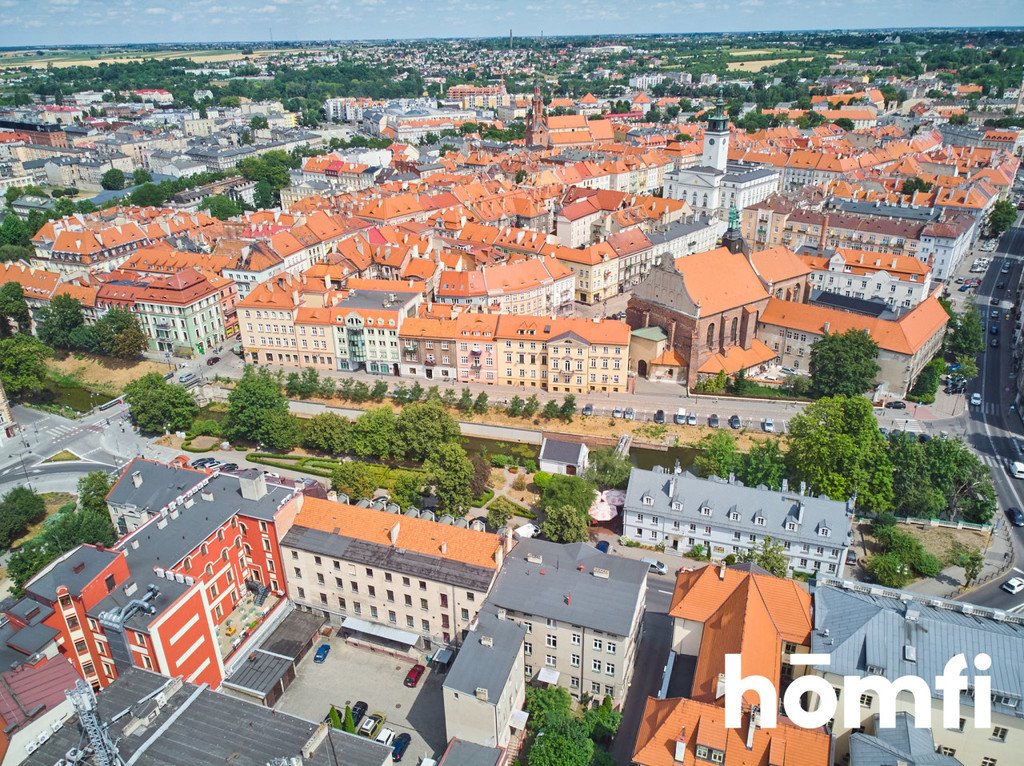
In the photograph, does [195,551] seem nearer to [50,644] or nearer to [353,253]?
[50,644]

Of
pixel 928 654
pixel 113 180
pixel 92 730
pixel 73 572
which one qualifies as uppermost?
pixel 92 730

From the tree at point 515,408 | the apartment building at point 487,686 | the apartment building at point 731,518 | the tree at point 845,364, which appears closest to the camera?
the apartment building at point 487,686

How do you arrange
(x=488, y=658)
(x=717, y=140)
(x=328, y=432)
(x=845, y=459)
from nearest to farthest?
(x=488, y=658), (x=845, y=459), (x=328, y=432), (x=717, y=140)

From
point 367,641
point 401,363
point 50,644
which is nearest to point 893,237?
point 401,363

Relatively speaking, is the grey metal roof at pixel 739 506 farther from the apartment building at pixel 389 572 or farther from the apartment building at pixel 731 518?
the apartment building at pixel 389 572

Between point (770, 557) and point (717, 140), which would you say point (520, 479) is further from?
point (717, 140)

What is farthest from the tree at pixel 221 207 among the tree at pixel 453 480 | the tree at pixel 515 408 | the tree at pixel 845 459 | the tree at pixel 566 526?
the tree at pixel 845 459

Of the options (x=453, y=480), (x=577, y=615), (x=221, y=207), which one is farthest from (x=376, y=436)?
(x=221, y=207)
